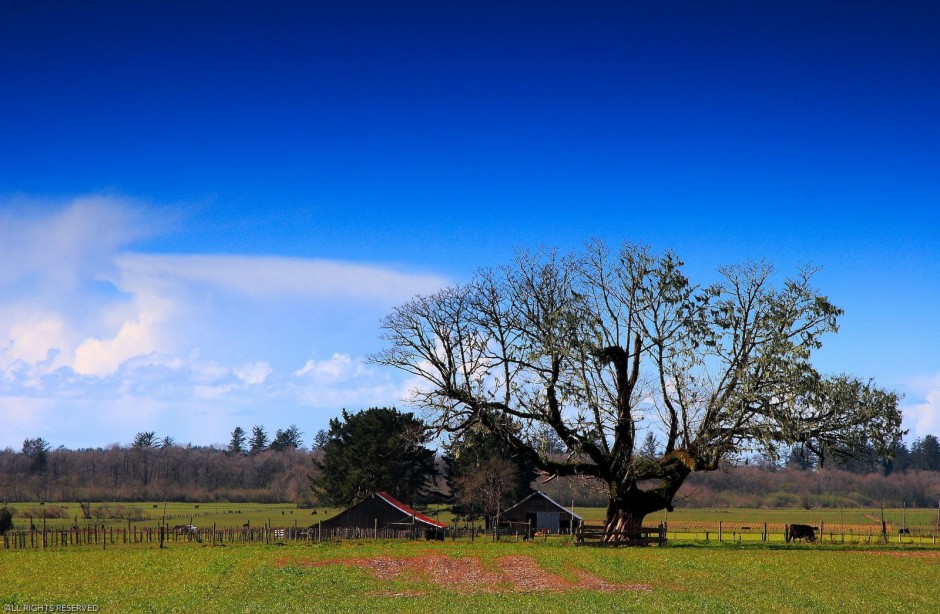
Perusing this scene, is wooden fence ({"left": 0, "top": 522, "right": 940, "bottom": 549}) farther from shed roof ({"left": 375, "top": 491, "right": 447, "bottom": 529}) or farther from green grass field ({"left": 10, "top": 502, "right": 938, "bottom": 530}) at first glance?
green grass field ({"left": 10, "top": 502, "right": 938, "bottom": 530})

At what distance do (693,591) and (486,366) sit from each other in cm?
2094

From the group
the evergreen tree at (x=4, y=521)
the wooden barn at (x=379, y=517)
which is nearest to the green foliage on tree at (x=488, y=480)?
the wooden barn at (x=379, y=517)

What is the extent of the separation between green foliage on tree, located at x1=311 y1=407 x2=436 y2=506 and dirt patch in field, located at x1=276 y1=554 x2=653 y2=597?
46442mm

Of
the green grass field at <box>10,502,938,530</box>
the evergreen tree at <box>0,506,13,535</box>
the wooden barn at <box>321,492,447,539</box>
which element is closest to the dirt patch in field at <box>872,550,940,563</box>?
the wooden barn at <box>321,492,447,539</box>

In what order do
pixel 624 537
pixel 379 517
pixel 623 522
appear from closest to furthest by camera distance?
1. pixel 624 537
2. pixel 623 522
3. pixel 379 517

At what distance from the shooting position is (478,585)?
102 ft

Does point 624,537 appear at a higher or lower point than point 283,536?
higher

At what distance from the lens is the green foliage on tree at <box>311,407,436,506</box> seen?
289ft

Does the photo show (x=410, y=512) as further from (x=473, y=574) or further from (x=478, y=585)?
(x=478, y=585)

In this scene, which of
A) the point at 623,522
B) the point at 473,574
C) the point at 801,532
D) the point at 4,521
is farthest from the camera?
the point at 4,521

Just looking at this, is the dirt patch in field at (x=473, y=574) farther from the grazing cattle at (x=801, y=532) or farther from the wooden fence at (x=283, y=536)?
the grazing cattle at (x=801, y=532)

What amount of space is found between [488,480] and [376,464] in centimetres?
1160

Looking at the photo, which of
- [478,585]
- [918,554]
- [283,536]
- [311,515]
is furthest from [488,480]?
[311,515]

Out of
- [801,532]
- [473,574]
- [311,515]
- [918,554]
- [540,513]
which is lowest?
[311,515]
